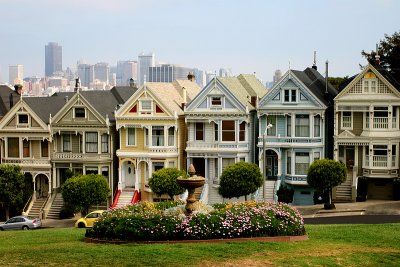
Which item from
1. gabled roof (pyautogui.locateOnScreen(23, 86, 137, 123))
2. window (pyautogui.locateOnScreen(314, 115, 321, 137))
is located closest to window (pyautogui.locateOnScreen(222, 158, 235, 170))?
window (pyautogui.locateOnScreen(314, 115, 321, 137))

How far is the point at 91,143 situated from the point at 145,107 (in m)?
5.08

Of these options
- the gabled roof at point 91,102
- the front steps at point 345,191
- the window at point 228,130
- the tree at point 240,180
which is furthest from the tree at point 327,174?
the gabled roof at point 91,102

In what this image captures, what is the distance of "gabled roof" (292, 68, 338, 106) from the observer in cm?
5400

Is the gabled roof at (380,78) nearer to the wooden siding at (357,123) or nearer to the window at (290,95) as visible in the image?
the wooden siding at (357,123)

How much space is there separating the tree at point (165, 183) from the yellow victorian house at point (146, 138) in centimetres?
363

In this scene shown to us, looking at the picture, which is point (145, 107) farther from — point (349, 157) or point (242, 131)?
point (349, 157)

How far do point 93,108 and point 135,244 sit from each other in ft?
93.1

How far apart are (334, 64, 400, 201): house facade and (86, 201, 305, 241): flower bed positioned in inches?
852

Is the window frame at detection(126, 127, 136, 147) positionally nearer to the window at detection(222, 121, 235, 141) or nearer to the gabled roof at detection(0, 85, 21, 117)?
the window at detection(222, 121, 235, 141)

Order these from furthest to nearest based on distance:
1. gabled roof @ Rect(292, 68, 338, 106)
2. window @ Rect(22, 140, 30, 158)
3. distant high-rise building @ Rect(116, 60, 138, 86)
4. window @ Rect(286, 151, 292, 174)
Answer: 1. distant high-rise building @ Rect(116, 60, 138, 86)
2. window @ Rect(22, 140, 30, 158)
3. gabled roof @ Rect(292, 68, 338, 106)
4. window @ Rect(286, 151, 292, 174)

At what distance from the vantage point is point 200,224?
2984 centimetres

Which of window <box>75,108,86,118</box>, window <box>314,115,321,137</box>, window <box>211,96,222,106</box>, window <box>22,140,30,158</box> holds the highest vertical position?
window <box>211,96,222,106</box>

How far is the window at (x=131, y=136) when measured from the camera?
2217 inches

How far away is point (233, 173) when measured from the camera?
50.3m
